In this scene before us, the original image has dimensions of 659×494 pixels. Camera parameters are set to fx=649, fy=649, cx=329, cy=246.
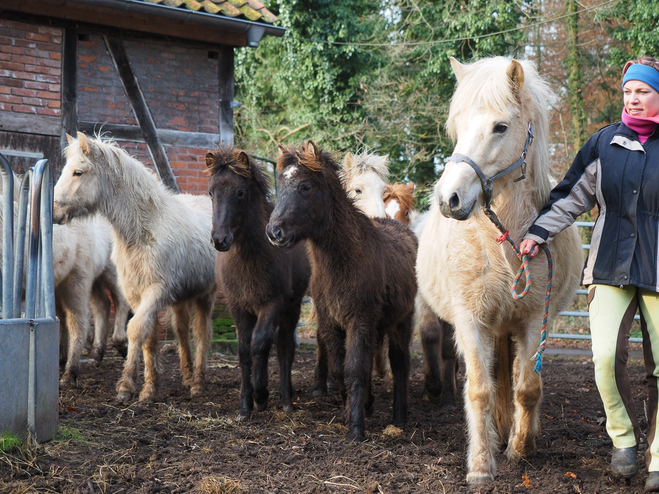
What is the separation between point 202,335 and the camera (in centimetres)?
705

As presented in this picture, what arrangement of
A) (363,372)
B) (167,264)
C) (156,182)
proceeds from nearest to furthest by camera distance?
(363,372) → (167,264) → (156,182)

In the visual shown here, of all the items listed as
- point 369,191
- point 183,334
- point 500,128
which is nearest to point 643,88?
point 500,128

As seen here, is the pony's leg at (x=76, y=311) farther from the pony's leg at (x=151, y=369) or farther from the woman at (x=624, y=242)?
the woman at (x=624, y=242)

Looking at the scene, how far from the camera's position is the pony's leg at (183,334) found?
701 cm

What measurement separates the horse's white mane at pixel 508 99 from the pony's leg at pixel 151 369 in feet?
12.4

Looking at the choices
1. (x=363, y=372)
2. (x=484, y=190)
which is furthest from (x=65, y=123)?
(x=484, y=190)

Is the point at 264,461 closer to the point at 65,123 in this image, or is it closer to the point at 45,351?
the point at 45,351

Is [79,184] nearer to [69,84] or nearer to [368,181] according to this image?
[368,181]

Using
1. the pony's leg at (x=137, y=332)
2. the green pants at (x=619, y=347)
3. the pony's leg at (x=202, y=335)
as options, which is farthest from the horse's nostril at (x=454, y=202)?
the pony's leg at (x=202, y=335)

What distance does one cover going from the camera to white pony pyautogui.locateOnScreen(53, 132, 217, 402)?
Answer: 617 centimetres

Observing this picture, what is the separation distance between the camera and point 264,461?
418 centimetres

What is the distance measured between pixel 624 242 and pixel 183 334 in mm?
4878

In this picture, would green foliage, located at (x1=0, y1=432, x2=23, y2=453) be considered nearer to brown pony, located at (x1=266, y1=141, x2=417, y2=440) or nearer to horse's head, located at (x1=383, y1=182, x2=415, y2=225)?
brown pony, located at (x1=266, y1=141, x2=417, y2=440)

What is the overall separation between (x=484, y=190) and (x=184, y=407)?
363 cm
